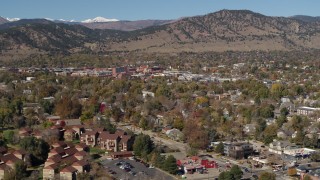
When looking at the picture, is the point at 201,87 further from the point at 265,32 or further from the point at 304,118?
the point at 265,32

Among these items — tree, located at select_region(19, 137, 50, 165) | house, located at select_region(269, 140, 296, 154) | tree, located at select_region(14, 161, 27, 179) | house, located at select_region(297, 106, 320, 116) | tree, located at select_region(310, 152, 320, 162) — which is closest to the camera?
tree, located at select_region(14, 161, 27, 179)

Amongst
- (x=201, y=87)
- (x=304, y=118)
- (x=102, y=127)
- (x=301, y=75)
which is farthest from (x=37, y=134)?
(x=301, y=75)

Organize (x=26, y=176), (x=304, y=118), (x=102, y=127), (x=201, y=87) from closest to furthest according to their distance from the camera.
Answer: (x=26, y=176), (x=102, y=127), (x=304, y=118), (x=201, y=87)

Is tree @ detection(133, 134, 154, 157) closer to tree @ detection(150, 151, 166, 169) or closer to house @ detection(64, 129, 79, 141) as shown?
tree @ detection(150, 151, 166, 169)

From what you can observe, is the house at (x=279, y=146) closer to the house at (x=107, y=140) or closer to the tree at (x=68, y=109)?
the house at (x=107, y=140)

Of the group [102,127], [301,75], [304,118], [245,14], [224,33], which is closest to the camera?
[102,127]

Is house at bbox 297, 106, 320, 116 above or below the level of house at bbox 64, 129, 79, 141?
above

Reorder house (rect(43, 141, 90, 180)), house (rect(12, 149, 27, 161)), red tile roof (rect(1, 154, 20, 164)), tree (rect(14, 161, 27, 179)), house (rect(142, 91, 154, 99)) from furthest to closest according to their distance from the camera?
1. house (rect(142, 91, 154, 99))
2. house (rect(12, 149, 27, 161))
3. red tile roof (rect(1, 154, 20, 164))
4. house (rect(43, 141, 90, 180))
5. tree (rect(14, 161, 27, 179))

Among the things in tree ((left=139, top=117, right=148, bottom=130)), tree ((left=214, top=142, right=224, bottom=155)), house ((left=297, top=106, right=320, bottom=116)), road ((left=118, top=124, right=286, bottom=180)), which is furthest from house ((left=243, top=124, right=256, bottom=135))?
tree ((left=139, top=117, right=148, bottom=130))
